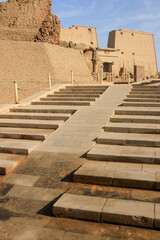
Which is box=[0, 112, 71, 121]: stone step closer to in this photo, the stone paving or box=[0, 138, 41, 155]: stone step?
the stone paving

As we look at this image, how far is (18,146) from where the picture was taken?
16.4 feet

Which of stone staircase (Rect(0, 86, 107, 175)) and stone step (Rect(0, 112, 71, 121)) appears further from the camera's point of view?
stone step (Rect(0, 112, 71, 121))

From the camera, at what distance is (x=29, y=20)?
20844 mm

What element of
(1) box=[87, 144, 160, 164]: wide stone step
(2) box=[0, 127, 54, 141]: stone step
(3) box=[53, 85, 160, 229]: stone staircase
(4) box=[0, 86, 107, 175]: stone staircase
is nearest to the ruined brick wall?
(4) box=[0, 86, 107, 175]: stone staircase

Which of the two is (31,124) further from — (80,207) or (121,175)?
(80,207)

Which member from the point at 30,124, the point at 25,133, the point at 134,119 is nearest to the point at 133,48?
the point at 134,119

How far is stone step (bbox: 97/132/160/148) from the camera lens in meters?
4.71

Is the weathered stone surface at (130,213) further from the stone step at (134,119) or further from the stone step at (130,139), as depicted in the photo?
the stone step at (134,119)

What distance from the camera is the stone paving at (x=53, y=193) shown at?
268 cm

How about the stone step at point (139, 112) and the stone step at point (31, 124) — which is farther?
the stone step at point (139, 112)

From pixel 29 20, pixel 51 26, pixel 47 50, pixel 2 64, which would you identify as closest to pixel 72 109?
pixel 2 64

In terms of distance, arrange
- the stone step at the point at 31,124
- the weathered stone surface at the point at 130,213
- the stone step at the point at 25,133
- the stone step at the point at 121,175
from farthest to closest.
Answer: the stone step at the point at 31,124, the stone step at the point at 25,133, the stone step at the point at 121,175, the weathered stone surface at the point at 130,213

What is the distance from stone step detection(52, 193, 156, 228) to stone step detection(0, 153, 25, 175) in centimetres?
152

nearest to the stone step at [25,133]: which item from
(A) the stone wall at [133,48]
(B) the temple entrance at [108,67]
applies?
(B) the temple entrance at [108,67]
